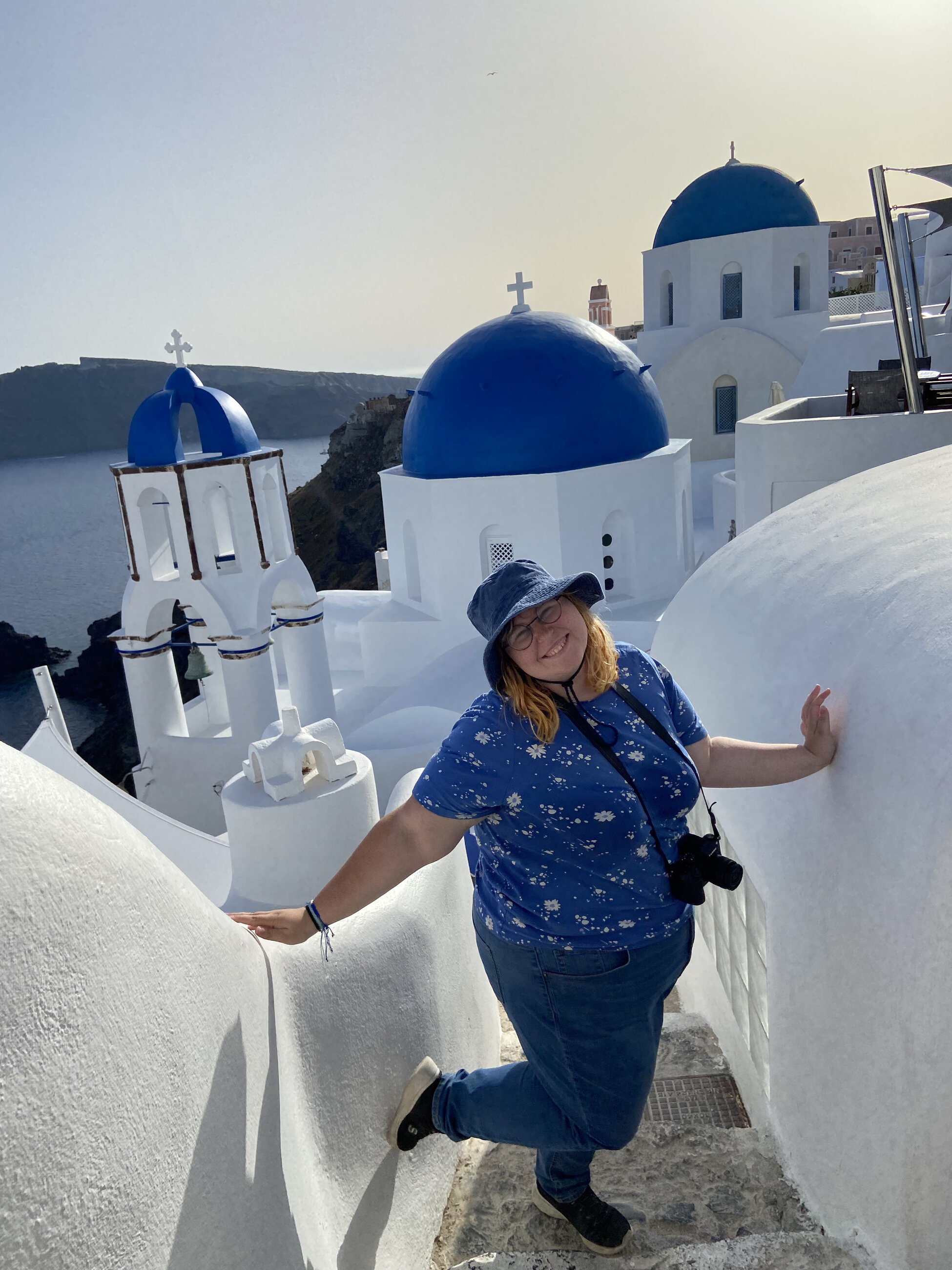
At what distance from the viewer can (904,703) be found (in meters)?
1.73

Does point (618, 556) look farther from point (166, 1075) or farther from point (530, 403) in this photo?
point (166, 1075)

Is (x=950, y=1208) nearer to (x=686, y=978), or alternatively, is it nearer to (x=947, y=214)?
(x=686, y=978)

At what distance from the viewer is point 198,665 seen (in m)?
13.0

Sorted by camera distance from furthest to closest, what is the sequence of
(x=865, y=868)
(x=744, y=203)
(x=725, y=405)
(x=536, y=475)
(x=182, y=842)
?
(x=725, y=405)
(x=744, y=203)
(x=536, y=475)
(x=182, y=842)
(x=865, y=868)

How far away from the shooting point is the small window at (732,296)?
18188 mm

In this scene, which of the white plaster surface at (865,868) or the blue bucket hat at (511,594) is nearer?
the white plaster surface at (865,868)

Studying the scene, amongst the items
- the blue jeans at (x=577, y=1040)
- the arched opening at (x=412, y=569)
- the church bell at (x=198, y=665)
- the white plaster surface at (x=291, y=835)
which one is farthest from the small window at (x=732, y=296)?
the blue jeans at (x=577, y=1040)

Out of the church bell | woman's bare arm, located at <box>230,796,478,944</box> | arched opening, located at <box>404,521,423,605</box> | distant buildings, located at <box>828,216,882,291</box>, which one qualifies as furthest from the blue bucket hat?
distant buildings, located at <box>828,216,882,291</box>

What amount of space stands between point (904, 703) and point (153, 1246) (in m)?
1.52

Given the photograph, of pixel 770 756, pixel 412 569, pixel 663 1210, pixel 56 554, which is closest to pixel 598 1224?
pixel 663 1210

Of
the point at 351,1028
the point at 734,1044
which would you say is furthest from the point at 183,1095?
the point at 734,1044

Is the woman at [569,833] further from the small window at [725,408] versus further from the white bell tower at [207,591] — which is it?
the small window at [725,408]

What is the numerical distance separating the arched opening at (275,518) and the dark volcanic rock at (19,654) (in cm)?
3468

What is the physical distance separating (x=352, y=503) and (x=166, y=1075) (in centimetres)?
4610
